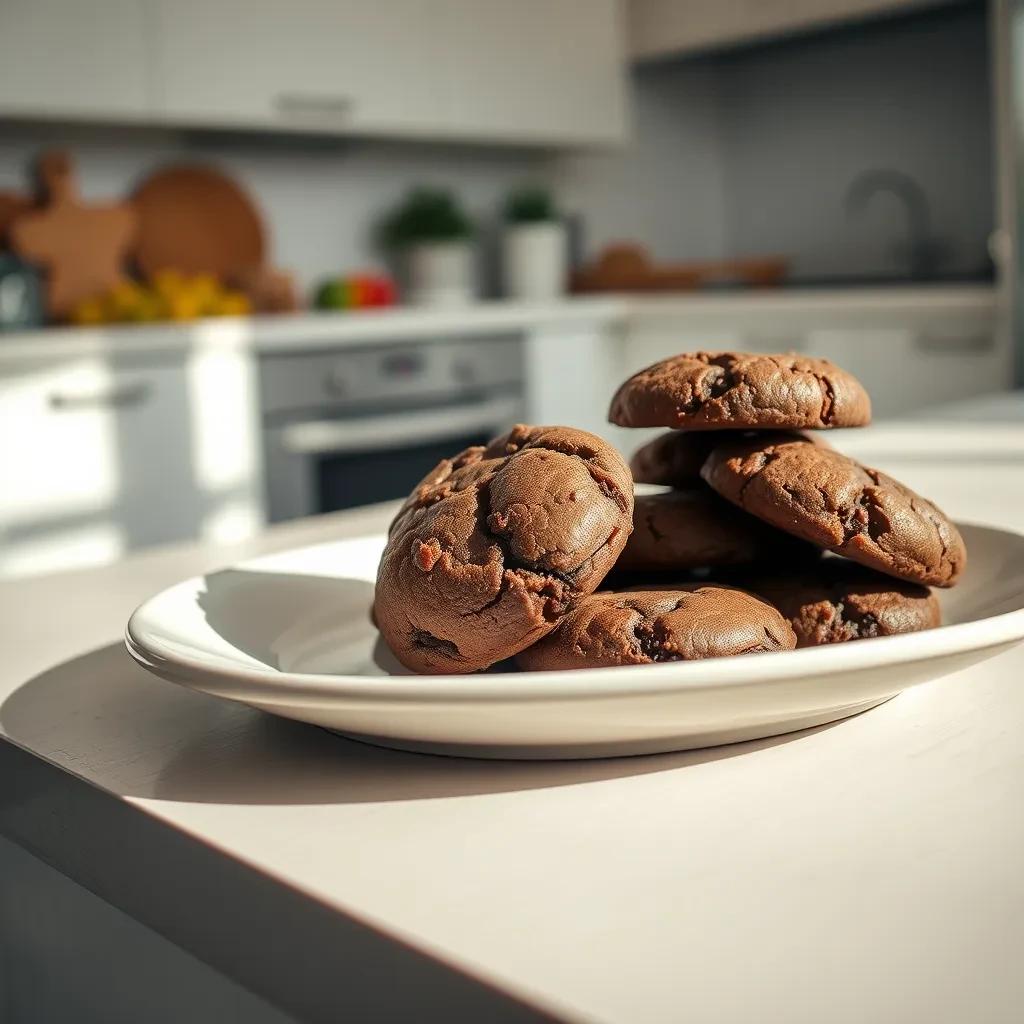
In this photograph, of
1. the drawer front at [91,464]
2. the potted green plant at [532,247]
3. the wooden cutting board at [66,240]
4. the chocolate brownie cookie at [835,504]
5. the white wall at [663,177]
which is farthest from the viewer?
the white wall at [663,177]

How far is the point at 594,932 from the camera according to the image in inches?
14.6

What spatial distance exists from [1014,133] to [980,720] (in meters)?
2.90

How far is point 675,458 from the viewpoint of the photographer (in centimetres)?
68

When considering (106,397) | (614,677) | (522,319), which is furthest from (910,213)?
(614,677)

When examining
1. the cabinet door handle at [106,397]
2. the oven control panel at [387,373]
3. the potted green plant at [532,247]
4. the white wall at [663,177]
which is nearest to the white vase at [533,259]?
the potted green plant at [532,247]

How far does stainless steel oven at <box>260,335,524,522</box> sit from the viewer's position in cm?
292

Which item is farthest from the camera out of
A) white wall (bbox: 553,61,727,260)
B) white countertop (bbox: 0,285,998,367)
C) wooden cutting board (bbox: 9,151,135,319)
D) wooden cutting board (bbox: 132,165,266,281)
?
white wall (bbox: 553,61,727,260)

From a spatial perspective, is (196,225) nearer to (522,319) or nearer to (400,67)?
(400,67)

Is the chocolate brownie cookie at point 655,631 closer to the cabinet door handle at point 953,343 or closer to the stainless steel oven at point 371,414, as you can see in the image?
the stainless steel oven at point 371,414

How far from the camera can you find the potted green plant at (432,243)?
3818 millimetres

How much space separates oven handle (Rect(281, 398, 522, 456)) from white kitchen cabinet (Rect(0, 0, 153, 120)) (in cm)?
86

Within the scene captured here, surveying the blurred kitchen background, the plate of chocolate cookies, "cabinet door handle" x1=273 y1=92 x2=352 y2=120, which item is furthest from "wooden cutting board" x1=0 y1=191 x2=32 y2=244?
the plate of chocolate cookies

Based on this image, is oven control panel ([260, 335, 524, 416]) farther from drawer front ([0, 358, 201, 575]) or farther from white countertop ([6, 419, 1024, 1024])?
white countertop ([6, 419, 1024, 1024])

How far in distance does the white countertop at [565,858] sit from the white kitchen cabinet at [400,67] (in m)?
2.81
